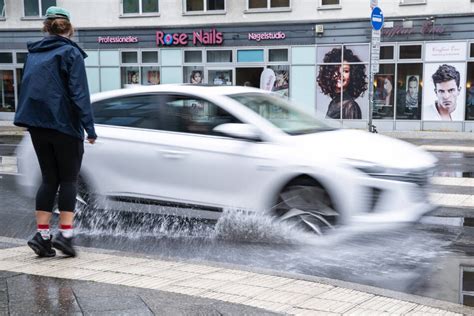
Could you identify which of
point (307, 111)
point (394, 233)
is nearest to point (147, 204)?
point (307, 111)

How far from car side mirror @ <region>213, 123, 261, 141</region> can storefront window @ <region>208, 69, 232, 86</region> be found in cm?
1881

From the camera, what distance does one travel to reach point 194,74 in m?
25.9

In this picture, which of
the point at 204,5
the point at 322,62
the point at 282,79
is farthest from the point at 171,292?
the point at 204,5

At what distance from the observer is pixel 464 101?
21938 mm

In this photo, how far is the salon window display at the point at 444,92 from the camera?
21.9 meters

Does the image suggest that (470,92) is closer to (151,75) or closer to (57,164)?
(151,75)

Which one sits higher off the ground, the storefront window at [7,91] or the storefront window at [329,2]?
the storefront window at [329,2]

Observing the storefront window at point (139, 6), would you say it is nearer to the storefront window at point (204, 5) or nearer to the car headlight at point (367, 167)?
the storefront window at point (204, 5)

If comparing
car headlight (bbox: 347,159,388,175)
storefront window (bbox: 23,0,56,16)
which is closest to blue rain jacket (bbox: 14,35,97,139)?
car headlight (bbox: 347,159,388,175)

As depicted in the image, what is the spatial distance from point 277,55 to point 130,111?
17.7m

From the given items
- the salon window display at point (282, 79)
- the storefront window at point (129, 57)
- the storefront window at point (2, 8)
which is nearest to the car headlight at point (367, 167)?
the salon window display at point (282, 79)

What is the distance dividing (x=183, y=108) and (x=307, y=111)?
1.65 metres

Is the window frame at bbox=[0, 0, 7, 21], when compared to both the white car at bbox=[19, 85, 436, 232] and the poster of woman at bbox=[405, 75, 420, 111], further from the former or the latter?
the white car at bbox=[19, 85, 436, 232]

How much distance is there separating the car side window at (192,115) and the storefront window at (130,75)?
20.1 metres
